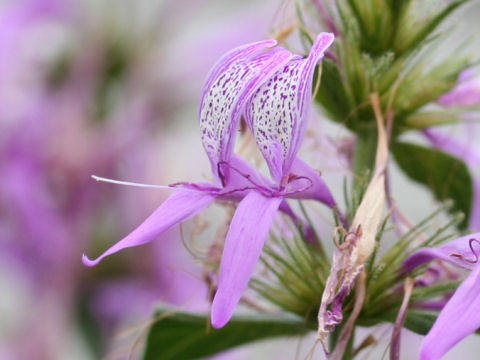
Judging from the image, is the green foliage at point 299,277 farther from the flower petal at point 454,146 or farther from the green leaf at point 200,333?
the flower petal at point 454,146

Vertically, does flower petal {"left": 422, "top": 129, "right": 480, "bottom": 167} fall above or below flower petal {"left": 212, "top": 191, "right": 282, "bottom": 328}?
below

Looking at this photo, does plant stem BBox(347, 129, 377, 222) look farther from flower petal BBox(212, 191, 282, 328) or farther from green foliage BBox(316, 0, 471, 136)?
flower petal BBox(212, 191, 282, 328)

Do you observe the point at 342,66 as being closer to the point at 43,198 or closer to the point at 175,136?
the point at 43,198

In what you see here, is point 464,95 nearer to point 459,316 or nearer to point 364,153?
point 364,153

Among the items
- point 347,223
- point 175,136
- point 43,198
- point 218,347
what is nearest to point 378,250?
point 347,223

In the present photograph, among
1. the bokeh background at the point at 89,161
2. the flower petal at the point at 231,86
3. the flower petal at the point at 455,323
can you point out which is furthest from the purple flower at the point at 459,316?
the bokeh background at the point at 89,161

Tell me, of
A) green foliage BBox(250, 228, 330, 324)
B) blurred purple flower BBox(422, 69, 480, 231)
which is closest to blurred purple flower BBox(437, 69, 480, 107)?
blurred purple flower BBox(422, 69, 480, 231)
